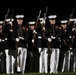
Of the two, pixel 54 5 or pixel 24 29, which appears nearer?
pixel 24 29

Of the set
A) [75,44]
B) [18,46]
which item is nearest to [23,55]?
[18,46]

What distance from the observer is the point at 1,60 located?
2336 centimetres

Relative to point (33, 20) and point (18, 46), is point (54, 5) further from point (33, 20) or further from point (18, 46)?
point (18, 46)

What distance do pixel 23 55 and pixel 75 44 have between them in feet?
5.76

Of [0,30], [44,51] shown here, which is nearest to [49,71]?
[44,51]

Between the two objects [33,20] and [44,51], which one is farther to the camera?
[33,20]

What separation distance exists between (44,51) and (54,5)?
7.88 ft

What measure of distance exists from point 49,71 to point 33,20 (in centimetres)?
224

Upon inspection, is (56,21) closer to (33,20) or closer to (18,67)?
(33,20)

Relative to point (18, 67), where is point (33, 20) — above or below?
above

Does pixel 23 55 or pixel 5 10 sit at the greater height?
pixel 5 10

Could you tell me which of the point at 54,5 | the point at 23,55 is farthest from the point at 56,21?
the point at 23,55

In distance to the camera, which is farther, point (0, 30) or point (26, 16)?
point (26, 16)

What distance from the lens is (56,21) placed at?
24625mm
